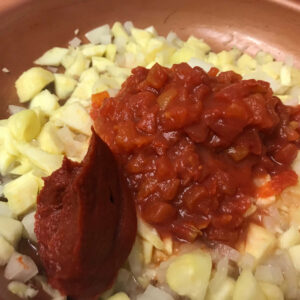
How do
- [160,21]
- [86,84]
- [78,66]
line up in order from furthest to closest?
[160,21] < [78,66] < [86,84]

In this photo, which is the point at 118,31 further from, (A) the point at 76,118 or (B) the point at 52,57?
(A) the point at 76,118

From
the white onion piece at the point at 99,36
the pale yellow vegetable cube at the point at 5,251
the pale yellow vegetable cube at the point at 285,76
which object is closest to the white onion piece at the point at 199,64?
the pale yellow vegetable cube at the point at 285,76

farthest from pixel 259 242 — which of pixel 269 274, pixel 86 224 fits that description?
pixel 86 224

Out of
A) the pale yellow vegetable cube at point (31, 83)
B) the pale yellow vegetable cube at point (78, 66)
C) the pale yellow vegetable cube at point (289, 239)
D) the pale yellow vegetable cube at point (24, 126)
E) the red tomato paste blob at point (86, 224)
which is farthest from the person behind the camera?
the pale yellow vegetable cube at point (78, 66)

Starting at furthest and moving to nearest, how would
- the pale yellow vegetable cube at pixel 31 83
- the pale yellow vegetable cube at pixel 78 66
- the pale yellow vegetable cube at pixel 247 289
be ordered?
the pale yellow vegetable cube at pixel 78 66
the pale yellow vegetable cube at pixel 31 83
the pale yellow vegetable cube at pixel 247 289

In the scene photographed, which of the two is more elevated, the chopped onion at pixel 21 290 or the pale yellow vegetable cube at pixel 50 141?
the pale yellow vegetable cube at pixel 50 141

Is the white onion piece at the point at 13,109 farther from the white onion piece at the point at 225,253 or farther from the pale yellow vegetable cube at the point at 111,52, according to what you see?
the white onion piece at the point at 225,253
